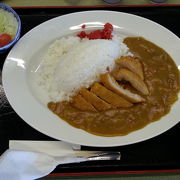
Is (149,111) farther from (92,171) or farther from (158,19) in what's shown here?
(158,19)

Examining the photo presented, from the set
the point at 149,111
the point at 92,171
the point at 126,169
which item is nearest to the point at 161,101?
the point at 149,111

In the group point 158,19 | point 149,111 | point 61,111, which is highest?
point 158,19

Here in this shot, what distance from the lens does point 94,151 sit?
1.95m

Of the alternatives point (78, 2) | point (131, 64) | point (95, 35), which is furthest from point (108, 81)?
point (78, 2)

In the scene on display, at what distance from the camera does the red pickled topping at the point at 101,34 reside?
266cm

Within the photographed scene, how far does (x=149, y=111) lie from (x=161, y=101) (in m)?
0.15

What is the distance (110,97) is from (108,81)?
140 mm

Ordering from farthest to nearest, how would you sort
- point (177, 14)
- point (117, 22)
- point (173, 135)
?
point (177, 14)
point (117, 22)
point (173, 135)

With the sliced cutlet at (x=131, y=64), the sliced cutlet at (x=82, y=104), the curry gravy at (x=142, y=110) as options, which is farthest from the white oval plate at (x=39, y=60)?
the sliced cutlet at (x=131, y=64)

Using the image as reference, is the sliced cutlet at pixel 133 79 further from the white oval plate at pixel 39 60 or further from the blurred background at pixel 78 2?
the blurred background at pixel 78 2

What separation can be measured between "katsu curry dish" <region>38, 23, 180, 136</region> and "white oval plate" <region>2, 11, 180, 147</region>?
60 millimetres

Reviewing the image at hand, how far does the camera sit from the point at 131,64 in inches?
90.9

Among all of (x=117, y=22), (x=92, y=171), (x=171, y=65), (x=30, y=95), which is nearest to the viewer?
(x=92, y=171)

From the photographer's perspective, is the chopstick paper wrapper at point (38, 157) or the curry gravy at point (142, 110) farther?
the curry gravy at point (142, 110)
